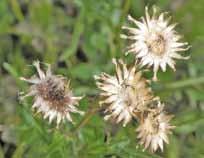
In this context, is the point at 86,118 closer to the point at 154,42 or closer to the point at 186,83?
the point at 154,42

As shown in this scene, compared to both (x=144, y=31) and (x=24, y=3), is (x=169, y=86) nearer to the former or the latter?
(x=144, y=31)

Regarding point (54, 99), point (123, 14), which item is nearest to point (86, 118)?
point (54, 99)

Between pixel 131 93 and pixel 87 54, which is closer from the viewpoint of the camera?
pixel 131 93

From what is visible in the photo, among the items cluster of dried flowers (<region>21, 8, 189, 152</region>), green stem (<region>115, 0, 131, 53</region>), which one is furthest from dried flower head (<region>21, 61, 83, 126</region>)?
green stem (<region>115, 0, 131, 53</region>)

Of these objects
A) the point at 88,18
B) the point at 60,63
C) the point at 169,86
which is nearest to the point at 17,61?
the point at 60,63

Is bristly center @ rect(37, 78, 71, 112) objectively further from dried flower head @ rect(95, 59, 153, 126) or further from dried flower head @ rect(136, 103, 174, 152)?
dried flower head @ rect(136, 103, 174, 152)
